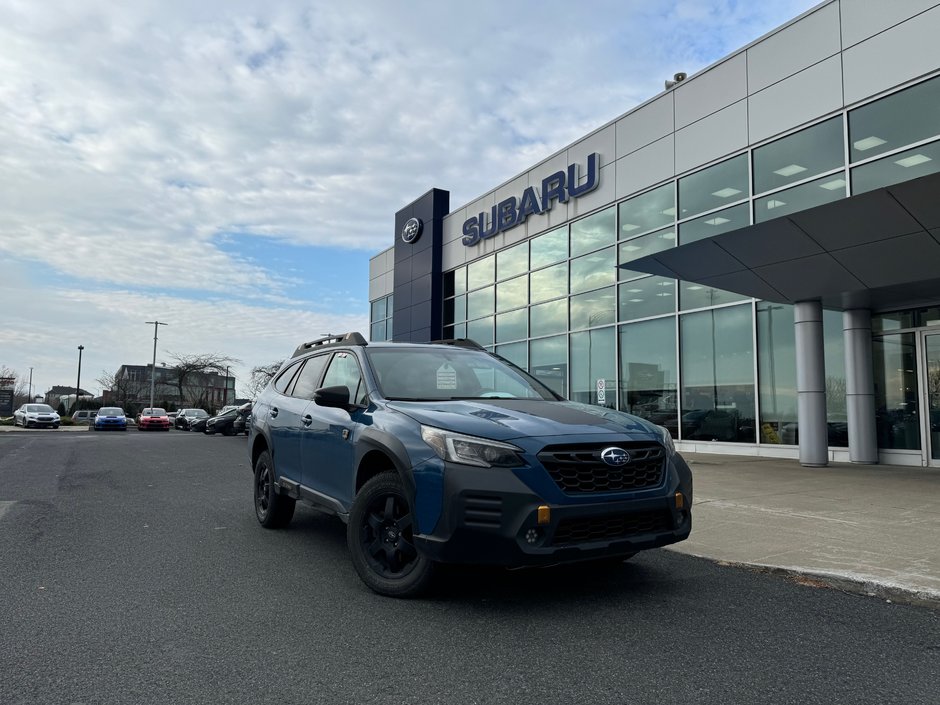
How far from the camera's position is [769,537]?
611cm

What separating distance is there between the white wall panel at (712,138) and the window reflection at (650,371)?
3.88 metres

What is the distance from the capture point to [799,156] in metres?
14.0

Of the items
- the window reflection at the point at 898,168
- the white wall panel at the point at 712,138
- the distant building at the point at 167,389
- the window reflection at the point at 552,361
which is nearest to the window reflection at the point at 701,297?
the white wall panel at the point at 712,138

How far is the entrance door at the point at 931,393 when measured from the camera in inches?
475

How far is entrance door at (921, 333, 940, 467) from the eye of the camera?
12055 mm

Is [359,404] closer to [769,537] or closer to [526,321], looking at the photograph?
[769,537]

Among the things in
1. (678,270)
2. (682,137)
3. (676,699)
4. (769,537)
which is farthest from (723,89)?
(676,699)

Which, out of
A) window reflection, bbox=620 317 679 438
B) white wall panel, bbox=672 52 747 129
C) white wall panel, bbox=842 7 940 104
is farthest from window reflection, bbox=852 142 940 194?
window reflection, bbox=620 317 679 438

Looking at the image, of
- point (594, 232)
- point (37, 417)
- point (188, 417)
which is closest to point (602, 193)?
point (594, 232)

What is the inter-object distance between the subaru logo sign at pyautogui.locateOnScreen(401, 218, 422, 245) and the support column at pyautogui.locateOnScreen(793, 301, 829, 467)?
19070 mm

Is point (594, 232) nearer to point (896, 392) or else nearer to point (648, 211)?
point (648, 211)

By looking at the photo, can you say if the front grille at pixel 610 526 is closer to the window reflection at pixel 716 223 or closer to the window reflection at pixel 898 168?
the window reflection at pixel 898 168

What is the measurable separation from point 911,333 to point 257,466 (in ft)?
39.1

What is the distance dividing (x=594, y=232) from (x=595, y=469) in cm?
1637
